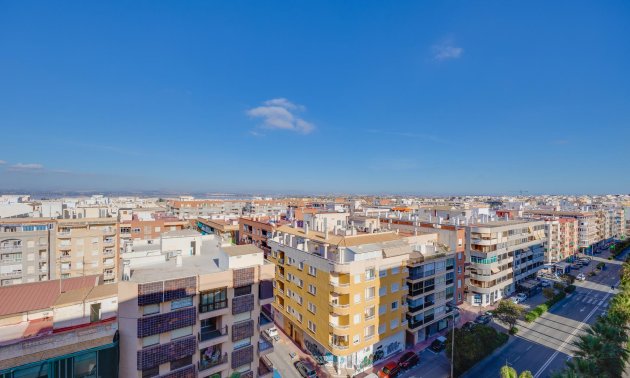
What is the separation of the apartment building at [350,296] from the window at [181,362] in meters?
15.6

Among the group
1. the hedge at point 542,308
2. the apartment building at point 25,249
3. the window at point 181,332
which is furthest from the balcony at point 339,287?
the apartment building at point 25,249

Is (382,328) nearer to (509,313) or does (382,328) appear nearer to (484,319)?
(509,313)

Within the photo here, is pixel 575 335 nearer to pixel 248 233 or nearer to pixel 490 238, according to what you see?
pixel 490 238

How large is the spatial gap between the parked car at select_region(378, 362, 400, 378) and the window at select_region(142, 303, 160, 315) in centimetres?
2591

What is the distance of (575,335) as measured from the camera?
41250mm

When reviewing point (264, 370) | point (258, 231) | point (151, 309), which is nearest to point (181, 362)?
point (151, 309)

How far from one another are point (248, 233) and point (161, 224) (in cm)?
2626

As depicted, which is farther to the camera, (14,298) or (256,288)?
(256,288)

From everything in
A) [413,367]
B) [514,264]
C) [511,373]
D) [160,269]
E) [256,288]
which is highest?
[160,269]

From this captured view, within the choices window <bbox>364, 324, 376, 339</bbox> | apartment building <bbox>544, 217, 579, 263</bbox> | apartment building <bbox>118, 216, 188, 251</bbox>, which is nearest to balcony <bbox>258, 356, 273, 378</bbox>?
window <bbox>364, 324, 376, 339</bbox>

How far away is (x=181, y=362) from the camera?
22297mm

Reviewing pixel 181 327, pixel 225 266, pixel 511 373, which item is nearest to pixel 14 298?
pixel 181 327

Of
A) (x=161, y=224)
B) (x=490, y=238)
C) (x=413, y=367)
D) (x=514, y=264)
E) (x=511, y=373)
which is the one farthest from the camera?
(x=161, y=224)

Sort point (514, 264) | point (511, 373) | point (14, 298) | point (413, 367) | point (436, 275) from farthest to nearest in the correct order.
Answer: point (514, 264) → point (436, 275) → point (413, 367) → point (14, 298) → point (511, 373)
